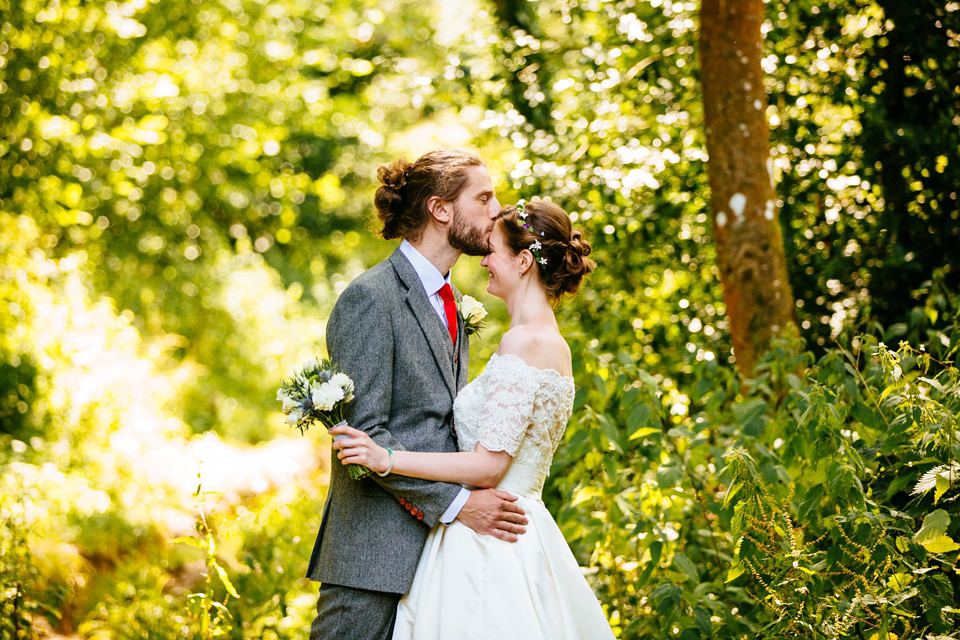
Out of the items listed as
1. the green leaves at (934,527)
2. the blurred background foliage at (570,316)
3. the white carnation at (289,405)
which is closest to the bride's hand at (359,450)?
the white carnation at (289,405)

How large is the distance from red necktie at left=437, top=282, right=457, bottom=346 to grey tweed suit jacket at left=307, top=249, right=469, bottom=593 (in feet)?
0.60

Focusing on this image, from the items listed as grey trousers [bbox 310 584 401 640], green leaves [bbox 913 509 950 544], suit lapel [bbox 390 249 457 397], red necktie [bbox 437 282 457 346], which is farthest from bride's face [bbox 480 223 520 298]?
green leaves [bbox 913 509 950 544]

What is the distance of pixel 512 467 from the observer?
2402mm

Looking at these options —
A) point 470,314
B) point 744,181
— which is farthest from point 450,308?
point 744,181

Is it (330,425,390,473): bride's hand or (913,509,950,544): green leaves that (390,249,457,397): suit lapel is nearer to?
(330,425,390,473): bride's hand

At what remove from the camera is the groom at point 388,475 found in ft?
7.20

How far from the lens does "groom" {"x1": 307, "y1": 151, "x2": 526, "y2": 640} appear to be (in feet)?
7.20

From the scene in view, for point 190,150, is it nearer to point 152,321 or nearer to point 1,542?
point 152,321

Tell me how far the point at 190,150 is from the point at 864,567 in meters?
8.05

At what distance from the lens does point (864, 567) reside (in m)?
→ 2.35

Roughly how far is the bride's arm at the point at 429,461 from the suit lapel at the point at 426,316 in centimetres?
26

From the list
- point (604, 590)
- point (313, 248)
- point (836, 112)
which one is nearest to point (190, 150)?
point (313, 248)

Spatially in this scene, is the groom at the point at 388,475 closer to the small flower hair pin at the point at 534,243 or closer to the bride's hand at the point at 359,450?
the bride's hand at the point at 359,450

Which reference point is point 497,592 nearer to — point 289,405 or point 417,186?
point 289,405
